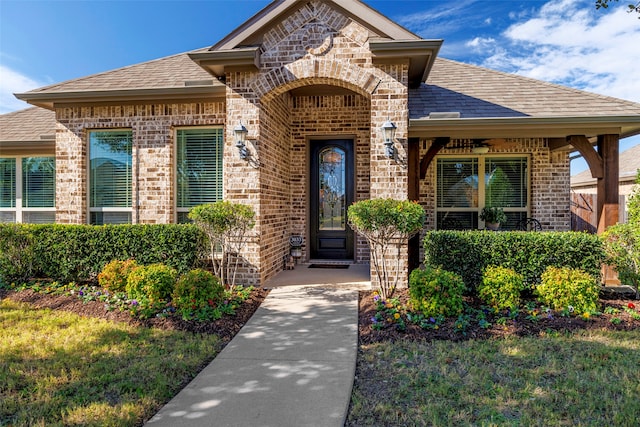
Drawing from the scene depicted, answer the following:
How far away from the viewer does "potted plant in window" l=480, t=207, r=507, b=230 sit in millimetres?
7507

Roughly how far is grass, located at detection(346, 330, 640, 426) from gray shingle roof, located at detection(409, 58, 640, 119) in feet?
14.0

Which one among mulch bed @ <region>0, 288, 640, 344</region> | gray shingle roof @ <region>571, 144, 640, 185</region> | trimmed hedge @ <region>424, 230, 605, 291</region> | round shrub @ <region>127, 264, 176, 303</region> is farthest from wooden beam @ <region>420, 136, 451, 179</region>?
gray shingle roof @ <region>571, 144, 640, 185</region>

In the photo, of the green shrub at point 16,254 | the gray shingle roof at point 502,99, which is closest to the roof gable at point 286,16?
the gray shingle roof at point 502,99

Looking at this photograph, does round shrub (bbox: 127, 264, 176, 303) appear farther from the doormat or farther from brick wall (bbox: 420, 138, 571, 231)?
brick wall (bbox: 420, 138, 571, 231)

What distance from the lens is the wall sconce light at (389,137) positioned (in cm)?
572

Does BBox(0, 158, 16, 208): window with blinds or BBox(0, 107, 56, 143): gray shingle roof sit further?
BBox(0, 158, 16, 208): window with blinds

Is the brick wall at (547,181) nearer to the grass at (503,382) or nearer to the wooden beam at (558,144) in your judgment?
the wooden beam at (558,144)

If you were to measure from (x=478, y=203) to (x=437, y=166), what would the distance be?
1259 mm

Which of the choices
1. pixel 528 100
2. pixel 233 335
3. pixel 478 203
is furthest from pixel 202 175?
pixel 528 100

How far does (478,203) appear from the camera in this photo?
26.8 ft

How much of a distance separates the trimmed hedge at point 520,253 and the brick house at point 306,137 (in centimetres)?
86

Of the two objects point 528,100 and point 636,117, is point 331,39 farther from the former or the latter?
point 636,117

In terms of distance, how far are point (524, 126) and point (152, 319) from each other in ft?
A: 22.6

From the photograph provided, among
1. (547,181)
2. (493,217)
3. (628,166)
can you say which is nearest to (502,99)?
(547,181)
